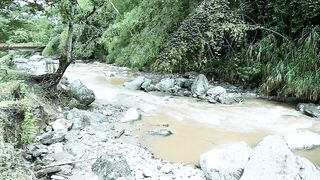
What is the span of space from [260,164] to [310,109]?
4058 millimetres

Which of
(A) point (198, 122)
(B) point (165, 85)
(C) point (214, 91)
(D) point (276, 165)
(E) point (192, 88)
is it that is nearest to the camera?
(D) point (276, 165)

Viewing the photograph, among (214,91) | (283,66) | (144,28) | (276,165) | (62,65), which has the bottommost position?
(214,91)

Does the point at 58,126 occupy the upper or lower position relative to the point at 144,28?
lower

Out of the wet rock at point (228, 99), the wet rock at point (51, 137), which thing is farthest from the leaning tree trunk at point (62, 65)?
the wet rock at point (228, 99)

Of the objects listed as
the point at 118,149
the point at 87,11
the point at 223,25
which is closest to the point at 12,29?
the point at 87,11

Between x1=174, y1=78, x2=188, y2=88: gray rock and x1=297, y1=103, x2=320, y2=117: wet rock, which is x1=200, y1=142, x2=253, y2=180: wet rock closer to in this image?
x1=297, y1=103, x2=320, y2=117: wet rock

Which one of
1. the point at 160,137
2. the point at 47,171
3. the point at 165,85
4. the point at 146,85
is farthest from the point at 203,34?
the point at 47,171

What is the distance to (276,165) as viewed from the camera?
13.3ft

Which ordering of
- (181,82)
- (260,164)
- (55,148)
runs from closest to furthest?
1. (260,164)
2. (55,148)
3. (181,82)

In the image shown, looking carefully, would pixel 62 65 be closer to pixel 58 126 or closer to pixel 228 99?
pixel 58 126

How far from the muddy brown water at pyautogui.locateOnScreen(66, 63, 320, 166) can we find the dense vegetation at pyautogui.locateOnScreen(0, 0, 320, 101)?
93 centimetres

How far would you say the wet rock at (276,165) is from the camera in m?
4.00

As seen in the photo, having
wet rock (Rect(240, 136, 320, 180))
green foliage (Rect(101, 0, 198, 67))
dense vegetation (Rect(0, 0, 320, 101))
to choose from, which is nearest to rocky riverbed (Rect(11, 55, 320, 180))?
wet rock (Rect(240, 136, 320, 180))

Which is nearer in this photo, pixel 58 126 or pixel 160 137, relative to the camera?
pixel 58 126
